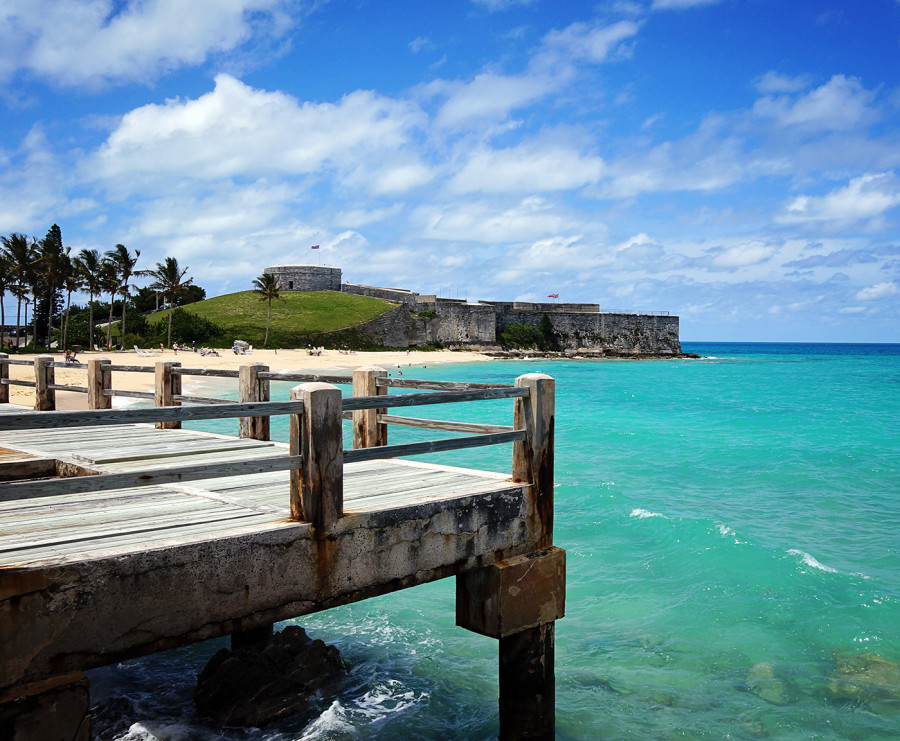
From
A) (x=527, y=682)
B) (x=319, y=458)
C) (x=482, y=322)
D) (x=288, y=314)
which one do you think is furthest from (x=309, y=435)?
(x=482, y=322)

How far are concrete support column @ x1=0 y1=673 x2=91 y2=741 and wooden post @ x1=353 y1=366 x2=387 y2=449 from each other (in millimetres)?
3880

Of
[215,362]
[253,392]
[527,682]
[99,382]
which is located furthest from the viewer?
[215,362]

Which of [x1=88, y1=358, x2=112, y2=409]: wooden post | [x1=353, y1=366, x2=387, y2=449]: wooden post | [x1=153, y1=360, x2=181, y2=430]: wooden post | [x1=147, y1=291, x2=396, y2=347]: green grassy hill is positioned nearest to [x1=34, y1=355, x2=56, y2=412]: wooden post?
[x1=88, y1=358, x2=112, y2=409]: wooden post

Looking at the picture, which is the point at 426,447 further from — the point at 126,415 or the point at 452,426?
the point at 126,415

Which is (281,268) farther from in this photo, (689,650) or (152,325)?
(689,650)

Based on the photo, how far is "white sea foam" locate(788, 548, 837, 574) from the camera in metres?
12.1

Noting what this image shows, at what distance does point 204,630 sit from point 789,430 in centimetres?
3068

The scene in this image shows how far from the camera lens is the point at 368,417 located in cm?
759

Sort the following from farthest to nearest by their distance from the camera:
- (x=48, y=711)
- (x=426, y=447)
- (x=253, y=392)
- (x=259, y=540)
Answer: (x=253, y=392) < (x=426, y=447) < (x=259, y=540) < (x=48, y=711)

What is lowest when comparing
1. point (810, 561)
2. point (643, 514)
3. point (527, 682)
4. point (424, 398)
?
point (810, 561)

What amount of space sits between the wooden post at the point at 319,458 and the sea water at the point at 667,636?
3.02 metres

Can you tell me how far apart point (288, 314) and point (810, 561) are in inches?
2898

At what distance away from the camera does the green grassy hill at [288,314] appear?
243 feet

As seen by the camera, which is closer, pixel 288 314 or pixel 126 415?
pixel 126 415
